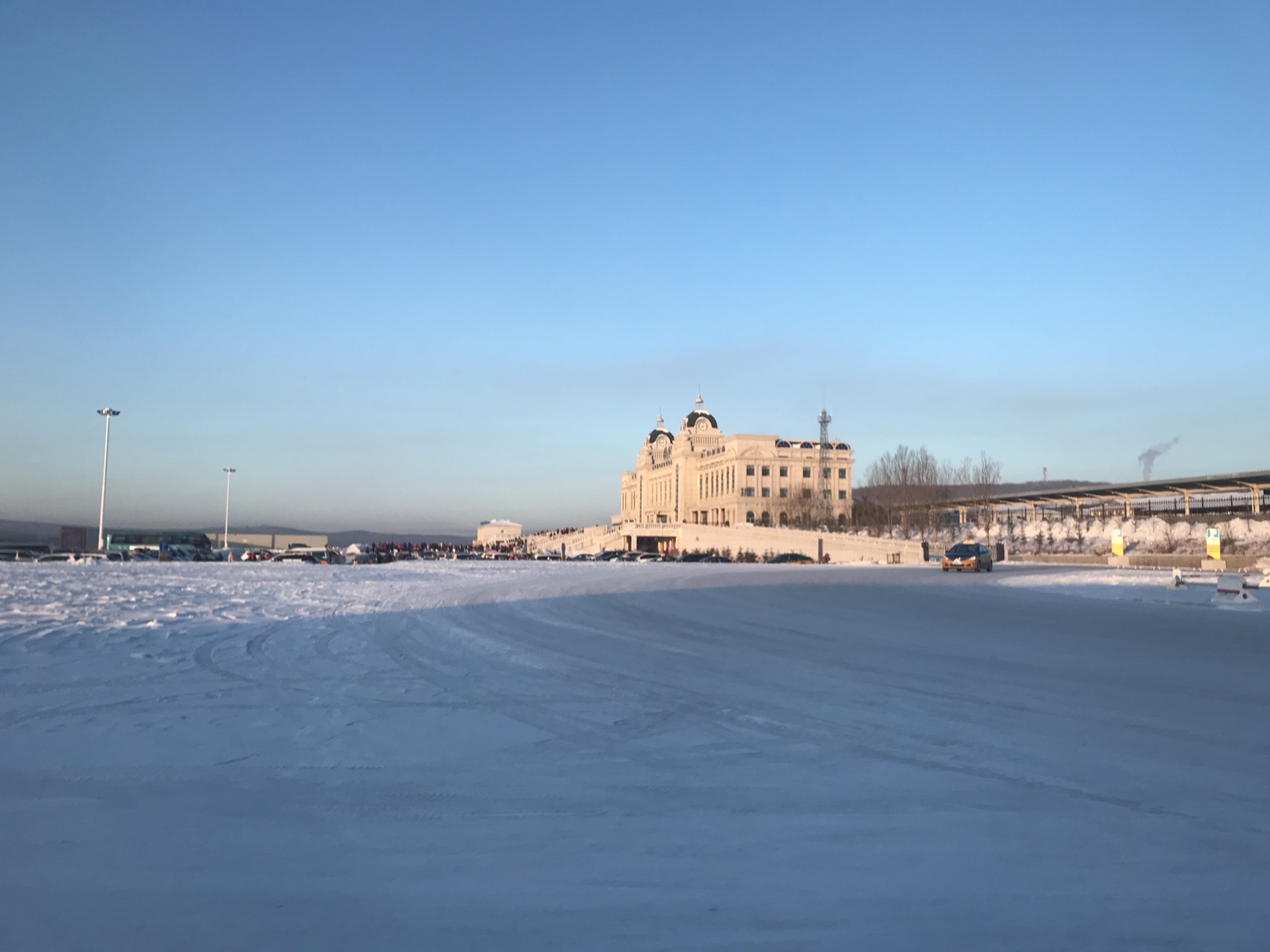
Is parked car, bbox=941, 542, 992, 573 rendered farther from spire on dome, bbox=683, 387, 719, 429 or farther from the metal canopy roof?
spire on dome, bbox=683, 387, 719, 429

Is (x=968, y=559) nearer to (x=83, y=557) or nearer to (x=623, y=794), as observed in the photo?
(x=623, y=794)

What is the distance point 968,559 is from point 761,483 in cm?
8316

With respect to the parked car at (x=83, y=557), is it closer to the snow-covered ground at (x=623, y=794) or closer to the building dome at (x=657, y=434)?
the snow-covered ground at (x=623, y=794)

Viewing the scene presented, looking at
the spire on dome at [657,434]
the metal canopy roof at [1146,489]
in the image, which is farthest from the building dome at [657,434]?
the metal canopy roof at [1146,489]

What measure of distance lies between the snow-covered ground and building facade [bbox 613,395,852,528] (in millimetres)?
96853

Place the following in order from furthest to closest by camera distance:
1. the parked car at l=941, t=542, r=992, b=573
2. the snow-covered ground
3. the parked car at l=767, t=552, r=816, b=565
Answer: the parked car at l=767, t=552, r=816, b=565, the parked car at l=941, t=542, r=992, b=573, the snow-covered ground

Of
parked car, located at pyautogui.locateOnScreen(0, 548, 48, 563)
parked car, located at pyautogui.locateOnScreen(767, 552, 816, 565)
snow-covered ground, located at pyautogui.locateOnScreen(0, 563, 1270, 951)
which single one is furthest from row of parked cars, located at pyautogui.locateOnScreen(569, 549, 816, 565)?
snow-covered ground, located at pyautogui.locateOnScreen(0, 563, 1270, 951)

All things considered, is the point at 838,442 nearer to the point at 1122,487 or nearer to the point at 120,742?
the point at 1122,487

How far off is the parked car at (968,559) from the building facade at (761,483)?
5943 centimetres

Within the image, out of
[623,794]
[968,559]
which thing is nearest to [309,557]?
[968,559]

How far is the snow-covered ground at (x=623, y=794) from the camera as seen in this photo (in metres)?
4.14

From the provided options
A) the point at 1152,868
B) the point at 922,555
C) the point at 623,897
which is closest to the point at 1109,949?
the point at 1152,868

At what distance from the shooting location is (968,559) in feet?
145

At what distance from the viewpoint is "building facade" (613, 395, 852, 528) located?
4754 inches
